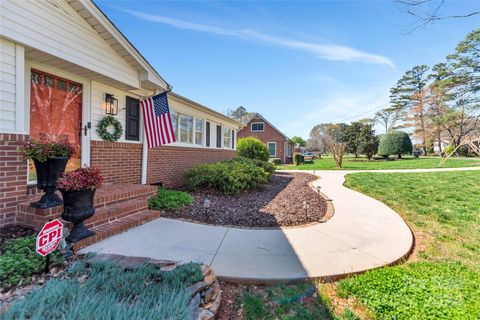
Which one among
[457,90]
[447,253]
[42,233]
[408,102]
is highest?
[408,102]

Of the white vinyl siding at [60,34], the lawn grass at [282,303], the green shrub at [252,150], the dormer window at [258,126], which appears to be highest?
the dormer window at [258,126]

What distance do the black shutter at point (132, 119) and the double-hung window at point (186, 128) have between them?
2322 millimetres

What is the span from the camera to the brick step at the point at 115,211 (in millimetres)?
3564

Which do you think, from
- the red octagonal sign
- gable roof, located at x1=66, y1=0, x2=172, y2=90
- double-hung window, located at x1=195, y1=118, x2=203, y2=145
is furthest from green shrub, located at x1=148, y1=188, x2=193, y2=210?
double-hung window, located at x1=195, y1=118, x2=203, y2=145

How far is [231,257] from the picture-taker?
298 cm

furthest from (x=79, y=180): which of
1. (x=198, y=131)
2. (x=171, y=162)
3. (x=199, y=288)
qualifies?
(x=198, y=131)

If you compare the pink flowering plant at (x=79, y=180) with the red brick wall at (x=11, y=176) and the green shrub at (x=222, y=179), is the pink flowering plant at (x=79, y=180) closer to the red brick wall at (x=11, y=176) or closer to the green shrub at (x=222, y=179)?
the red brick wall at (x=11, y=176)

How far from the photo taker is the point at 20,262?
91.4 inches

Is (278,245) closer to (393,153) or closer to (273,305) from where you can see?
(273,305)

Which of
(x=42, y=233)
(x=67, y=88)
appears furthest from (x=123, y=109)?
(x=42, y=233)

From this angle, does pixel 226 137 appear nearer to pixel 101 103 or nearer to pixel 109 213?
pixel 101 103

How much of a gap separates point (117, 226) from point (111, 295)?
2.05m

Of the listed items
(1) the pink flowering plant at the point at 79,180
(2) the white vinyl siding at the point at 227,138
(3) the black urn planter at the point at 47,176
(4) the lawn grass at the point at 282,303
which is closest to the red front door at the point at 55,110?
(3) the black urn planter at the point at 47,176

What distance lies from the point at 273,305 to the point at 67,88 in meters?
5.56
